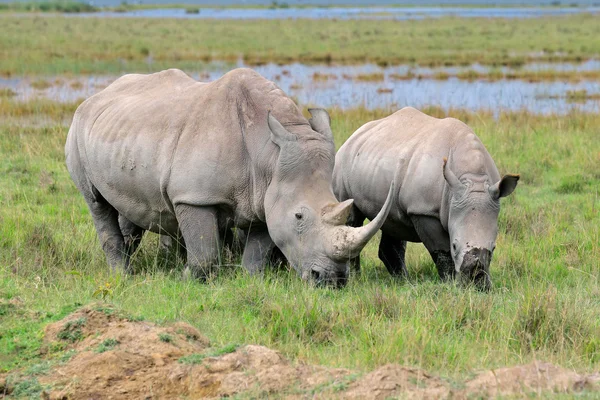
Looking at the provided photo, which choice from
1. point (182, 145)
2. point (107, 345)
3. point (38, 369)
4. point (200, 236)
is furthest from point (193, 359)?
point (182, 145)

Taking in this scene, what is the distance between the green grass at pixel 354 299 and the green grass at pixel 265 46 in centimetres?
2074

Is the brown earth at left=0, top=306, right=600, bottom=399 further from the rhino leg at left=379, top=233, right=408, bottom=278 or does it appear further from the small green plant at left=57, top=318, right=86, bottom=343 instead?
the rhino leg at left=379, top=233, right=408, bottom=278

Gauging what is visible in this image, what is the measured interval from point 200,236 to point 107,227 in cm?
159

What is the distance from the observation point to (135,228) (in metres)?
8.75

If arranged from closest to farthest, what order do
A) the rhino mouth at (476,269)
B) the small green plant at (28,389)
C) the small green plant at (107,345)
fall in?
the small green plant at (28,389)
the small green plant at (107,345)
the rhino mouth at (476,269)

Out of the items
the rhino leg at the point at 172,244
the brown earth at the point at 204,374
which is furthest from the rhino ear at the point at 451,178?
the brown earth at the point at 204,374

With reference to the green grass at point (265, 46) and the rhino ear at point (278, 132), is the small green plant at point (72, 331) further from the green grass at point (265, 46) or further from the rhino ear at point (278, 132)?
the green grass at point (265, 46)

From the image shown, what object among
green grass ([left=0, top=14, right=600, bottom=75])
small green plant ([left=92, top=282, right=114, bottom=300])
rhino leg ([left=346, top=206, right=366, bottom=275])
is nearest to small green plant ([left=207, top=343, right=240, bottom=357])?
small green plant ([left=92, top=282, right=114, bottom=300])

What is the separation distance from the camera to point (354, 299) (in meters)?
6.41

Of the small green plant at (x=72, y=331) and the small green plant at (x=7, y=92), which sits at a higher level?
the small green plant at (x=72, y=331)

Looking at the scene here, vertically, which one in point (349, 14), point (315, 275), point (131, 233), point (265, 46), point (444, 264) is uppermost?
point (315, 275)

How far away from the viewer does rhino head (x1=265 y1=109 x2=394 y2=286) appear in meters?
6.50

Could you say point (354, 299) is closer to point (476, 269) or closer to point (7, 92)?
point (476, 269)

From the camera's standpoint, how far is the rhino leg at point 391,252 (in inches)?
326
